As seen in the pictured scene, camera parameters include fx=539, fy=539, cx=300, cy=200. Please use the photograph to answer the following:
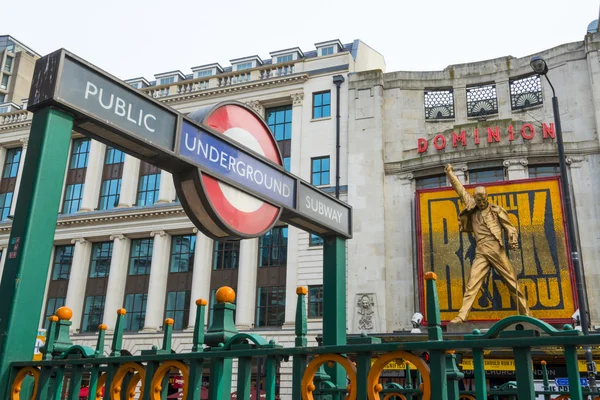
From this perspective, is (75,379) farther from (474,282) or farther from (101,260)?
(101,260)

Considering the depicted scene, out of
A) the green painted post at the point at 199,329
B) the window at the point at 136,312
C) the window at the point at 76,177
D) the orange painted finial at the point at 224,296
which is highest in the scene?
the window at the point at 76,177

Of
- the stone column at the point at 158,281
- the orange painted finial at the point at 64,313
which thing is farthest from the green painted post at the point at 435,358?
the stone column at the point at 158,281

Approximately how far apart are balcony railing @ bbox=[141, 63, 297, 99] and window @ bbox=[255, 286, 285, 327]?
12.8 metres

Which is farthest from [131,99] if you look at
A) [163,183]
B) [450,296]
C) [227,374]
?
[163,183]

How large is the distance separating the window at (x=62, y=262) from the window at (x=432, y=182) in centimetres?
2283


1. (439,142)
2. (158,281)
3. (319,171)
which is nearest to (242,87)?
(319,171)

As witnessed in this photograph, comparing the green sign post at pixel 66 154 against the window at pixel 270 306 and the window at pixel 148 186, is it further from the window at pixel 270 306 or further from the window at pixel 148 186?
the window at pixel 148 186

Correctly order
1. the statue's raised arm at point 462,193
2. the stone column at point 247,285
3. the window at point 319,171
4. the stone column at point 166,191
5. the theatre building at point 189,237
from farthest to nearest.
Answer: the stone column at point 166,191 < the window at point 319,171 < the theatre building at point 189,237 < the stone column at point 247,285 < the statue's raised arm at point 462,193

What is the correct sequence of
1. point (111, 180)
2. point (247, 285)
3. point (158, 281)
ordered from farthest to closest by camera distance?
point (111, 180) < point (158, 281) < point (247, 285)

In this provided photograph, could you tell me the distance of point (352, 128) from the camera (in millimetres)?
29266

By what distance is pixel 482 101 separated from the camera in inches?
1089

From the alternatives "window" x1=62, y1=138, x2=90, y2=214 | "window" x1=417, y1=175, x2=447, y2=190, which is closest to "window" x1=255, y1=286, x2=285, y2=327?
"window" x1=417, y1=175, x2=447, y2=190

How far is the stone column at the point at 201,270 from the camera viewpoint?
98.8ft

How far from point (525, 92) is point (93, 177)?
27054 mm
